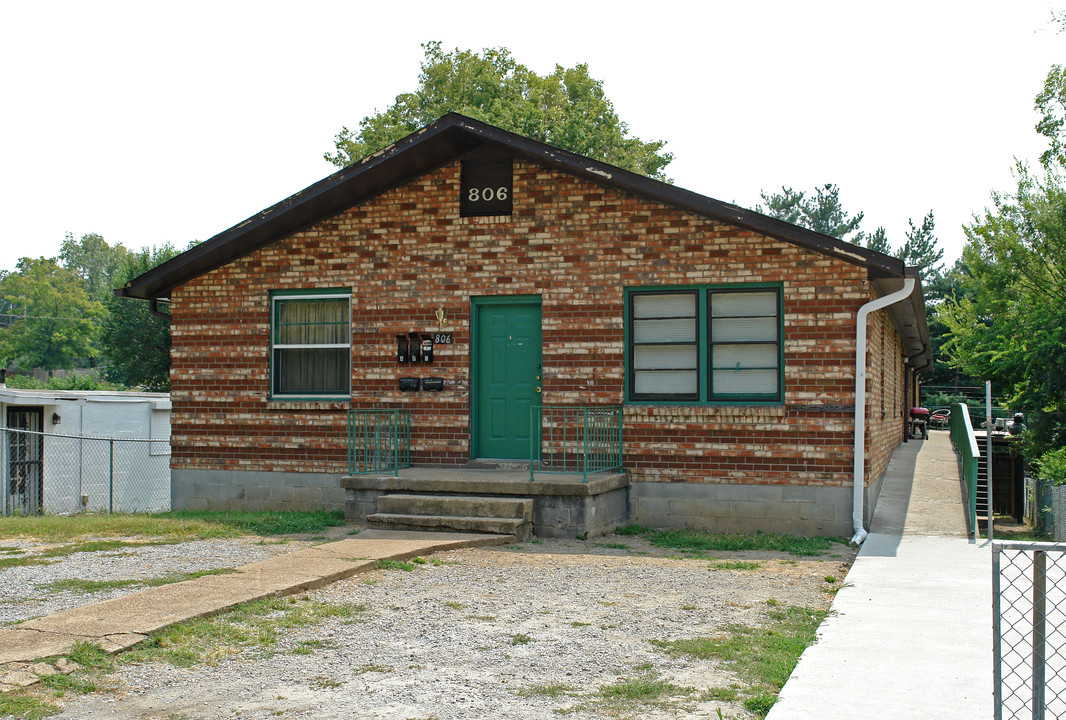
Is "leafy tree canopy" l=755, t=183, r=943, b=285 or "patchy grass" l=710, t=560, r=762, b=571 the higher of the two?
"leafy tree canopy" l=755, t=183, r=943, b=285

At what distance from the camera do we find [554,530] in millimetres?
10742

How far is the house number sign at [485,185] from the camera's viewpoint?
12.4 metres

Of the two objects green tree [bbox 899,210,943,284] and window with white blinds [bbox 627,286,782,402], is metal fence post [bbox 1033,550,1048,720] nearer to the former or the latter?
window with white blinds [bbox 627,286,782,402]

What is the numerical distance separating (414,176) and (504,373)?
9.64ft

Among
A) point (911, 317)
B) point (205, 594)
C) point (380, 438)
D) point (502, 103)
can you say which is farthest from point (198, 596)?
point (502, 103)

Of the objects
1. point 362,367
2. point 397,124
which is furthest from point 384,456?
point 397,124

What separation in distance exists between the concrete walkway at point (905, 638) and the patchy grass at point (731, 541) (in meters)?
0.56

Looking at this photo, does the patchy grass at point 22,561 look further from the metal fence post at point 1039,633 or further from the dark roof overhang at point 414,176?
the metal fence post at point 1039,633

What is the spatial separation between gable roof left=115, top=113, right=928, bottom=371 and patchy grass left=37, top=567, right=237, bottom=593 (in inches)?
217

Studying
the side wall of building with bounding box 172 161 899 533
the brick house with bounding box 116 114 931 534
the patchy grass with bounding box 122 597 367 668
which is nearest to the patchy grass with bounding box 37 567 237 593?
the patchy grass with bounding box 122 597 367 668

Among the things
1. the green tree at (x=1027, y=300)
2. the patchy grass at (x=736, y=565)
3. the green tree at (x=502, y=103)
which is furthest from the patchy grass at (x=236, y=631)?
the green tree at (x=502, y=103)

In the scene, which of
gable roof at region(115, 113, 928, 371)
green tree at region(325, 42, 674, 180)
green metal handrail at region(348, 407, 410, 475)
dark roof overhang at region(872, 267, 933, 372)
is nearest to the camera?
gable roof at region(115, 113, 928, 371)

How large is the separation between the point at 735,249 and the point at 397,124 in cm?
3129

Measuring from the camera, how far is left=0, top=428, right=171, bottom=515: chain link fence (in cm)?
1881
